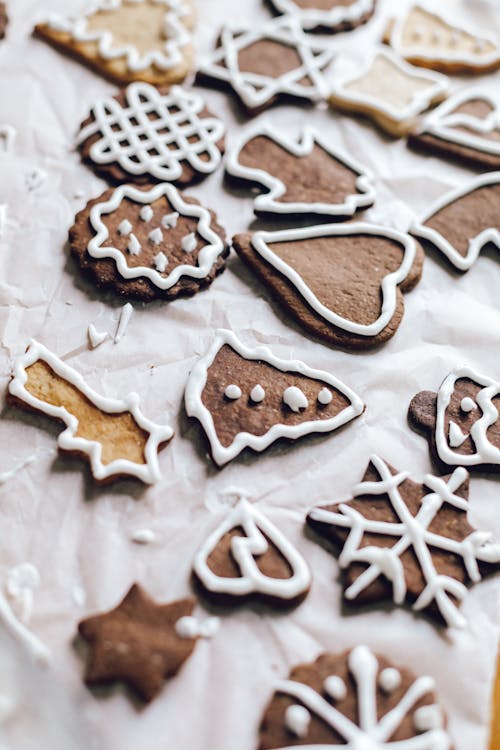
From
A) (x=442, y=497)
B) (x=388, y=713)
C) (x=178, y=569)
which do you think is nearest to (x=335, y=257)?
(x=442, y=497)

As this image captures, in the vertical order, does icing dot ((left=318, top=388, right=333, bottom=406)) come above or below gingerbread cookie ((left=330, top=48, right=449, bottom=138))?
below

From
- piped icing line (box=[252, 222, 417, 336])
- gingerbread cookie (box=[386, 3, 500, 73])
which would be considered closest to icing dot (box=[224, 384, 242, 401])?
piped icing line (box=[252, 222, 417, 336])

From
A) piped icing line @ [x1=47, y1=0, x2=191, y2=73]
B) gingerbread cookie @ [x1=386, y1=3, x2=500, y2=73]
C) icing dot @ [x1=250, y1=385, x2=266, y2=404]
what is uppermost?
gingerbread cookie @ [x1=386, y1=3, x2=500, y2=73]

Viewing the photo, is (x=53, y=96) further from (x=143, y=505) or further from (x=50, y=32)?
(x=143, y=505)

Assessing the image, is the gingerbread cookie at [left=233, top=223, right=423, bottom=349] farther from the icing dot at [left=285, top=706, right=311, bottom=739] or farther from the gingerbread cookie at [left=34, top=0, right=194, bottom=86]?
the icing dot at [left=285, top=706, right=311, bottom=739]

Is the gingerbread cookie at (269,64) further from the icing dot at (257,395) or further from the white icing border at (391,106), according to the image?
the icing dot at (257,395)

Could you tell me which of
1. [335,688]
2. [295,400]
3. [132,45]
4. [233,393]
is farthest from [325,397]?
[132,45]
